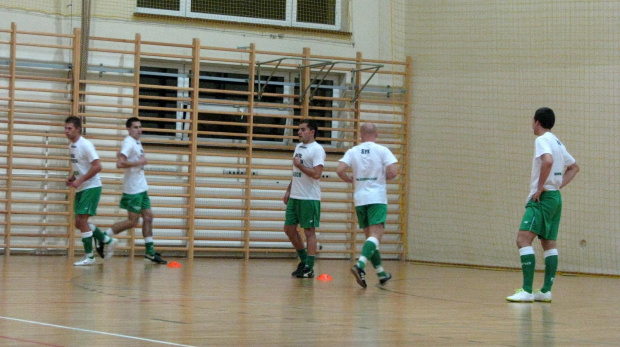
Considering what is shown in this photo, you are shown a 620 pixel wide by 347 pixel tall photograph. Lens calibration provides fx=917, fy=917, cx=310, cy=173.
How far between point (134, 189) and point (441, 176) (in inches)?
203

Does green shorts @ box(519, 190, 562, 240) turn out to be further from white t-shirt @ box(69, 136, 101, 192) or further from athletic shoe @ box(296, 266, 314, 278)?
white t-shirt @ box(69, 136, 101, 192)

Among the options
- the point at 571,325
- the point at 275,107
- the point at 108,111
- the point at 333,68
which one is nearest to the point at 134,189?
the point at 108,111

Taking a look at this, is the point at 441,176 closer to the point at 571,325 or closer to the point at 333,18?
the point at 333,18

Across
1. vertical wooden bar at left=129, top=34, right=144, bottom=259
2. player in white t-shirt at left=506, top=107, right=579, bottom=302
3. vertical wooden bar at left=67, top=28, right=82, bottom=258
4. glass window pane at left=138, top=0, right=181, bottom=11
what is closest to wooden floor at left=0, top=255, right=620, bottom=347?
player in white t-shirt at left=506, top=107, right=579, bottom=302

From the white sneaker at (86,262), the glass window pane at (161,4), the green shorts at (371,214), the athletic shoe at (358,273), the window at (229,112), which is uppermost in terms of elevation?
the glass window pane at (161,4)

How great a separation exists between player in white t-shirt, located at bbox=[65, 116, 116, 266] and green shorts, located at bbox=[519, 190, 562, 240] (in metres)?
5.00

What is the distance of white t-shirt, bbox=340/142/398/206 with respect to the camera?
8.78 metres

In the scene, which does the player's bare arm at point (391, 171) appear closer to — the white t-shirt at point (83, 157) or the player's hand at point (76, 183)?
the white t-shirt at point (83, 157)

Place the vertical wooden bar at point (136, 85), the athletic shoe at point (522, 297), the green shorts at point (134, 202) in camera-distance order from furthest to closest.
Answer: the vertical wooden bar at point (136, 85), the green shorts at point (134, 202), the athletic shoe at point (522, 297)

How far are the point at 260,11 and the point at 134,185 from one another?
422 cm

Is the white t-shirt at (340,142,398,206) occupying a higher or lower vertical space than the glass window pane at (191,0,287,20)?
lower

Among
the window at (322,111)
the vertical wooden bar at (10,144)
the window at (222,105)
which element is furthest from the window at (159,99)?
the window at (322,111)

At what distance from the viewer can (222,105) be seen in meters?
14.0

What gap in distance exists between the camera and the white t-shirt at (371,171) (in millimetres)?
8781
